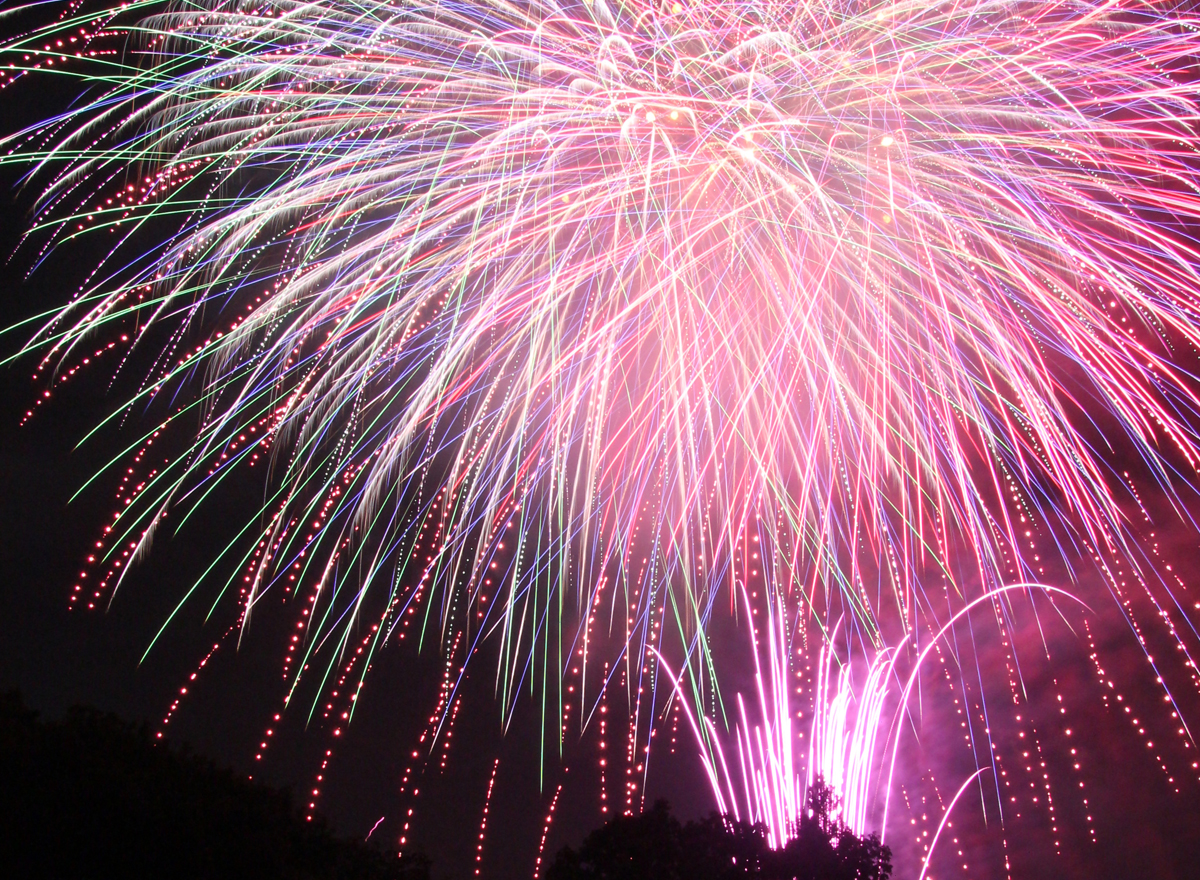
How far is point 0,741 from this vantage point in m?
10.4

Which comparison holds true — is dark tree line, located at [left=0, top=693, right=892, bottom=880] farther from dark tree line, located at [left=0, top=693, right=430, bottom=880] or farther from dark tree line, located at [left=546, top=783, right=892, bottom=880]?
dark tree line, located at [left=546, top=783, right=892, bottom=880]

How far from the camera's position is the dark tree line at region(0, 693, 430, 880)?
391 inches

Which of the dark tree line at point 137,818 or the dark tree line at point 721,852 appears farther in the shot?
the dark tree line at point 721,852

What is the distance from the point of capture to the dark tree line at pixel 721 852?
17.6 meters

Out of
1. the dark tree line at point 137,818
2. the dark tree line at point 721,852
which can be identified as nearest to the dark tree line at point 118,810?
the dark tree line at point 137,818

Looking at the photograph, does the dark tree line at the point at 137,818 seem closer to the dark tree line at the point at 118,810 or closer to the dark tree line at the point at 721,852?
the dark tree line at the point at 118,810

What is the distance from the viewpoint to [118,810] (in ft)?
34.4

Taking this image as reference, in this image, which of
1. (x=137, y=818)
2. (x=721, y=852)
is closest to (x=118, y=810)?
(x=137, y=818)

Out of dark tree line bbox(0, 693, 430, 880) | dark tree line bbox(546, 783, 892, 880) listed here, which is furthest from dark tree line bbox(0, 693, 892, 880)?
dark tree line bbox(546, 783, 892, 880)

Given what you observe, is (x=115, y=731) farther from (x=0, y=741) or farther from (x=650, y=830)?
(x=650, y=830)

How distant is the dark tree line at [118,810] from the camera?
9922 millimetres

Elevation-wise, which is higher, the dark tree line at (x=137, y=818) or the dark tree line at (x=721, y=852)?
Answer: the dark tree line at (x=721, y=852)

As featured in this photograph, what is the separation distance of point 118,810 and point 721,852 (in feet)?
40.9

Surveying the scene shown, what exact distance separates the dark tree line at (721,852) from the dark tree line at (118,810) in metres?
7.56
